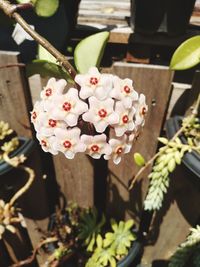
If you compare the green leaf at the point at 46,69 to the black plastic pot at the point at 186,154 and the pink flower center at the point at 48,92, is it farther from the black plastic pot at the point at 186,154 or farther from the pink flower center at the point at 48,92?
the black plastic pot at the point at 186,154

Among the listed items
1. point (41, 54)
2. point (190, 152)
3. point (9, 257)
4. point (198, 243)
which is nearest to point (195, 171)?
point (190, 152)

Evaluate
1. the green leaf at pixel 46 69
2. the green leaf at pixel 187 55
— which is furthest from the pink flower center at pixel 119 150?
the green leaf at pixel 187 55

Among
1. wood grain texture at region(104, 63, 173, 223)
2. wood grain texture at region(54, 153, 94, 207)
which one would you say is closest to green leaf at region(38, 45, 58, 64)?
wood grain texture at region(104, 63, 173, 223)

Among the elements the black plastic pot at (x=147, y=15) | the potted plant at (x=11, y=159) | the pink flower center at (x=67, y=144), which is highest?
the black plastic pot at (x=147, y=15)

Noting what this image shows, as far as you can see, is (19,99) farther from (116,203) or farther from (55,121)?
(116,203)

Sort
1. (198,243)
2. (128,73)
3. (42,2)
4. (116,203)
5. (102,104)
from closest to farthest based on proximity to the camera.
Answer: (102,104) < (42,2) < (128,73) < (198,243) < (116,203)
